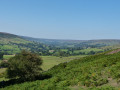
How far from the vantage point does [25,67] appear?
32375mm

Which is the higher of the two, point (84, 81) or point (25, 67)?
point (84, 81)

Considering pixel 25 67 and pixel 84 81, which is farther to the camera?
pixel 25 67

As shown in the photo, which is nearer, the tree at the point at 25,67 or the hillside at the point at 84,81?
the hillside at the point at 84,81

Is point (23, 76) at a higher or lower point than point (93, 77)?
lower

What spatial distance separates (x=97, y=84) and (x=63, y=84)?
18.2ft

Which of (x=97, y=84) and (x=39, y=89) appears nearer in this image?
(x=97, y=84)

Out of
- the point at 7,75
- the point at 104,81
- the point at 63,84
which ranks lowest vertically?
the point at 7,75

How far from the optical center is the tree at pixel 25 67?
32.5m

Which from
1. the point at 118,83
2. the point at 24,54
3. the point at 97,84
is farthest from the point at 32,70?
the point at 118,83

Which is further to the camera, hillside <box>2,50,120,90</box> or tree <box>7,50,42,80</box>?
tree <box>7,50,42,80</box>

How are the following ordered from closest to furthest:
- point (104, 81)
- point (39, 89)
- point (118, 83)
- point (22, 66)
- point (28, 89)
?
point (118, 83)
point (104, 81)
point (39, 89)
point (28, 89)
point (22, 66)

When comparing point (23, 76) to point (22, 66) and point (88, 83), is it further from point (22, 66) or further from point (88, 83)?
point (88, 83)

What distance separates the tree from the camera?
1280 inches

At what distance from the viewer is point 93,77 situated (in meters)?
22.6
